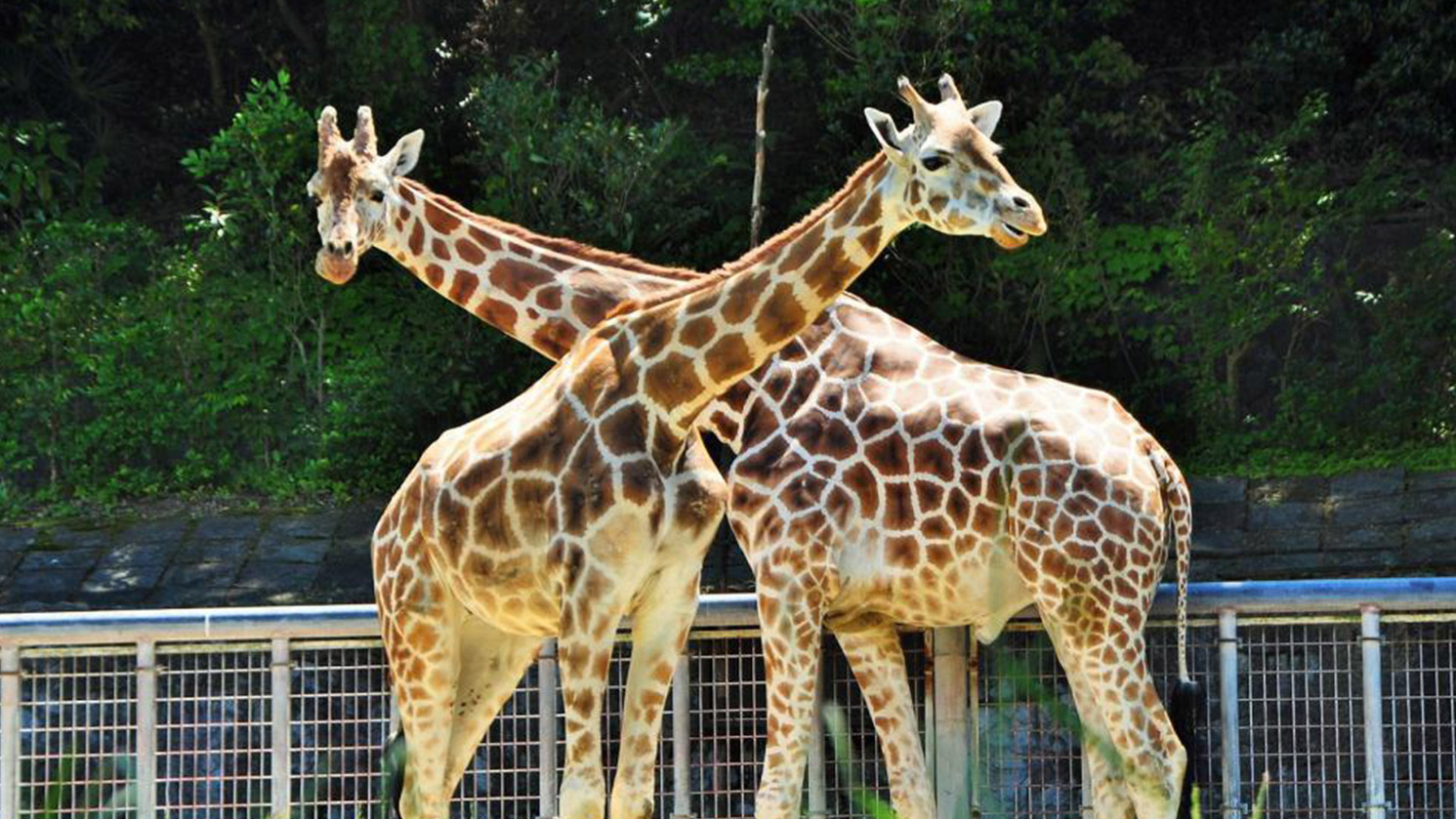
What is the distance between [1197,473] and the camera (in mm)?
15125

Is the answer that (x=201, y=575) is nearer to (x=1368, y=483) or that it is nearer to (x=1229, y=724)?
(x=1368, y=483)

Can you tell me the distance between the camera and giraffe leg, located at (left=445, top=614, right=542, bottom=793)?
8.95m

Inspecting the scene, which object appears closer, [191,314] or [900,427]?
[900,427]

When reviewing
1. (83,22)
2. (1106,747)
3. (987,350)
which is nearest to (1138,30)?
(987,350)

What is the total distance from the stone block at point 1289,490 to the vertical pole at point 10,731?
8.10 metres

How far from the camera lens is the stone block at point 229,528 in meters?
15.0

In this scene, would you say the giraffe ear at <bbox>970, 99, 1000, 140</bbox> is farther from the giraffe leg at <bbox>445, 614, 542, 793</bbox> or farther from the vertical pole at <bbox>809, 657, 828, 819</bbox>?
the giraffe leg at <bbox>445, 614, 542, 793</bbox>

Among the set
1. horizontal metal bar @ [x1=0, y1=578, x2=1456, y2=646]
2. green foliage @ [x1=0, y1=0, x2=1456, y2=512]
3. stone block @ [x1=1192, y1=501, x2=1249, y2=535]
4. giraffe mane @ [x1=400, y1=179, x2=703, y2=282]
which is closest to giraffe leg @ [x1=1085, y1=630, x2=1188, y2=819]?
horizontal metal bar @ [x1=0, y1=578, x2=1456, y2=646]

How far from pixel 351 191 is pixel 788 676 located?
273cm

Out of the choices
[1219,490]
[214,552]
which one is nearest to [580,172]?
[214,552]

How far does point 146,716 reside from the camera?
8.97 meters

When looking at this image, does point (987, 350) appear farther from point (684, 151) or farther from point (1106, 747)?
point (1106, 747)

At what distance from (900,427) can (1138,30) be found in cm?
891

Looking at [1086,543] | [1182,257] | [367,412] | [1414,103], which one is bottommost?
[1086,543]
